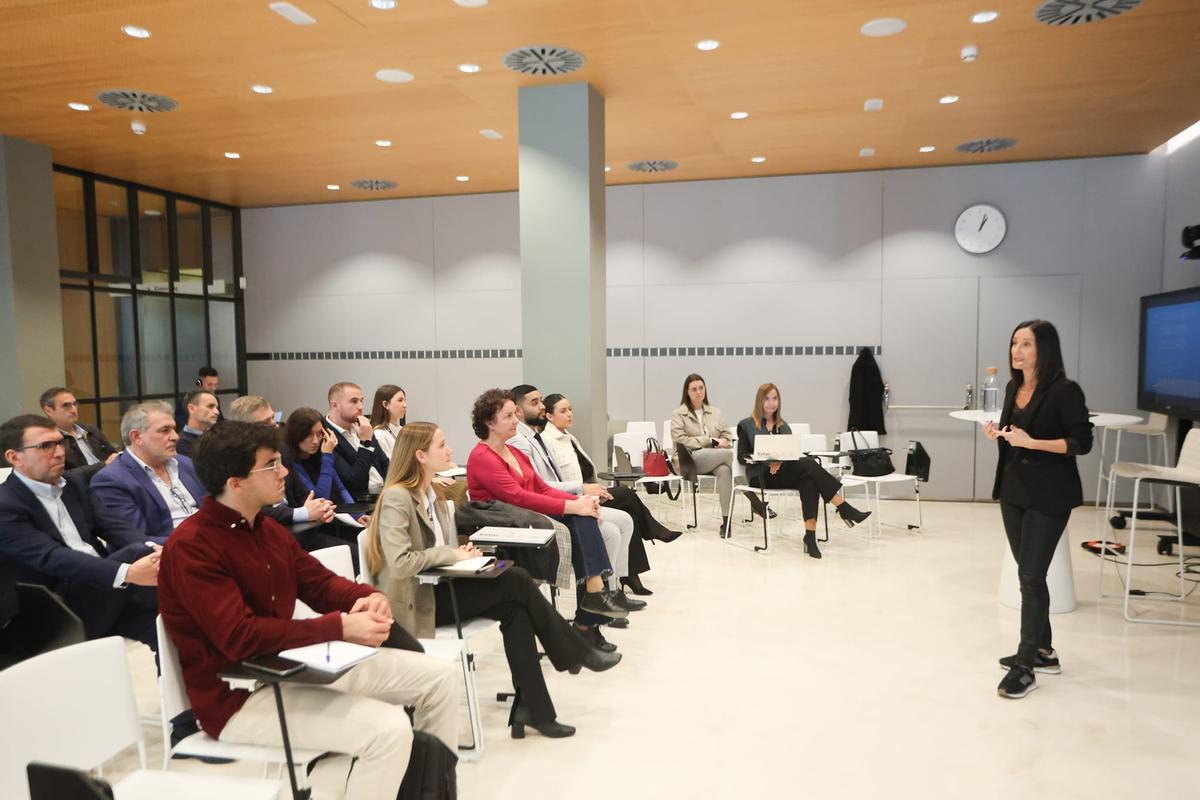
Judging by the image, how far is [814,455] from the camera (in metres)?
6.75

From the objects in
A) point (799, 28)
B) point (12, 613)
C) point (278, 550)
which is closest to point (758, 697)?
point (278, 550)

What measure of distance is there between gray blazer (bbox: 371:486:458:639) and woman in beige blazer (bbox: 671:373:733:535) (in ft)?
14.1

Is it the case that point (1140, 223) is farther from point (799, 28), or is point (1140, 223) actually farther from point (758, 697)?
point (758, 697)

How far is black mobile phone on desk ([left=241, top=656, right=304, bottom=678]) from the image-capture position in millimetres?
2125

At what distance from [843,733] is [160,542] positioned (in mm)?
3066

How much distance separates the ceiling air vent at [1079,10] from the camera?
177 inches

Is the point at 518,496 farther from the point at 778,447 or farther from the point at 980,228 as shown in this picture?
the point at 980,228

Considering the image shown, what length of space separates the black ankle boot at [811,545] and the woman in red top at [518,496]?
234 cm

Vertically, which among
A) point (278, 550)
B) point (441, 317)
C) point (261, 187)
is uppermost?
point (261, 187)

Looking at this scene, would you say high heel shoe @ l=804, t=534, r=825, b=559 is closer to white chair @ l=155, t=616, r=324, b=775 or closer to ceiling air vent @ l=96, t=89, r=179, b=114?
white chair @ l=155, t=616, r=324, b=775

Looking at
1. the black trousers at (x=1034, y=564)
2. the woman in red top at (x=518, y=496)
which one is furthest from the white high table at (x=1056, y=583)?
the woman in red top at (x=518, y=496)

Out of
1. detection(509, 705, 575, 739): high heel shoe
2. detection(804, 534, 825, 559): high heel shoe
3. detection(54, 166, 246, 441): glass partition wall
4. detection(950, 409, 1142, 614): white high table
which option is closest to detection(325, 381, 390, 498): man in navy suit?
detection(509, 705, 575, 739): high heel shoe

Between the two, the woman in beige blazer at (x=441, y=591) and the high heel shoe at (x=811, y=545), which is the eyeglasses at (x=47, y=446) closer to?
the woman in beige blazer at (x=441, y=591)

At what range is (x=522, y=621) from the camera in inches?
132
